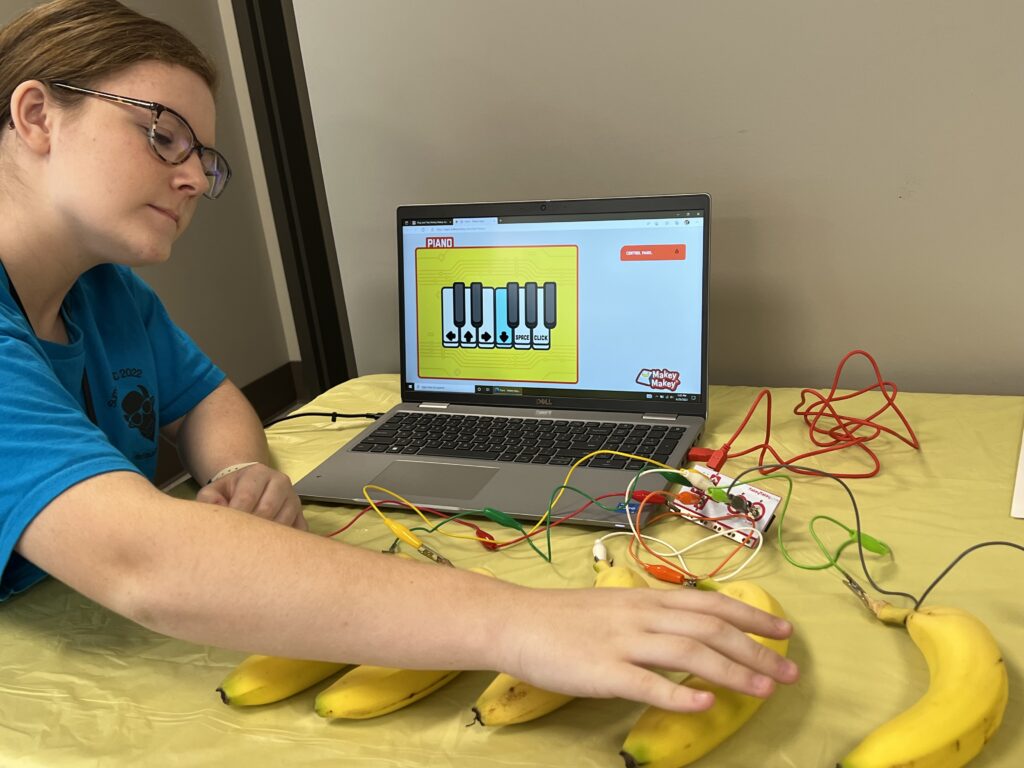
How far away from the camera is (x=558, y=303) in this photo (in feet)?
3.92

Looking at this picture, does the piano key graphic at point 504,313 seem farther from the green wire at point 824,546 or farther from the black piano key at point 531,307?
the green wire at point 824,546

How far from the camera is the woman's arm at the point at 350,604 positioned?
580 millimetres

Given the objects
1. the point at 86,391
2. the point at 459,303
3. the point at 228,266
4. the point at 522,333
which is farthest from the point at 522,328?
the point at 228,266

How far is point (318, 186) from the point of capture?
5.15ft

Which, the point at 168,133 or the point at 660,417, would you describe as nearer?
the point at 168,133

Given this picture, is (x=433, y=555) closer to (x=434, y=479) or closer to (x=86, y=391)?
(x=434, y=479)

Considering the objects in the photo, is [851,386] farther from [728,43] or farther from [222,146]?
[222,146]

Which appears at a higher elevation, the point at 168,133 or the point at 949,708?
the point at 168,133

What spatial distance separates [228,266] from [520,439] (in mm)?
2068

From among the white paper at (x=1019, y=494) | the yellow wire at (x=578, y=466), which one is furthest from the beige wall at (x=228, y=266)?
the white paper at (x=1019, y=494)

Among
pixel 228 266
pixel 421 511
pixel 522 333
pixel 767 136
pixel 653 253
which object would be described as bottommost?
pixel 228 266

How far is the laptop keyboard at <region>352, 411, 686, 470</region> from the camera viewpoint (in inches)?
41.6

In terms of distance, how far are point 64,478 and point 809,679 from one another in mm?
602

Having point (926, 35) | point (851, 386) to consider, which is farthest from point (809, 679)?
point (926, 35)
